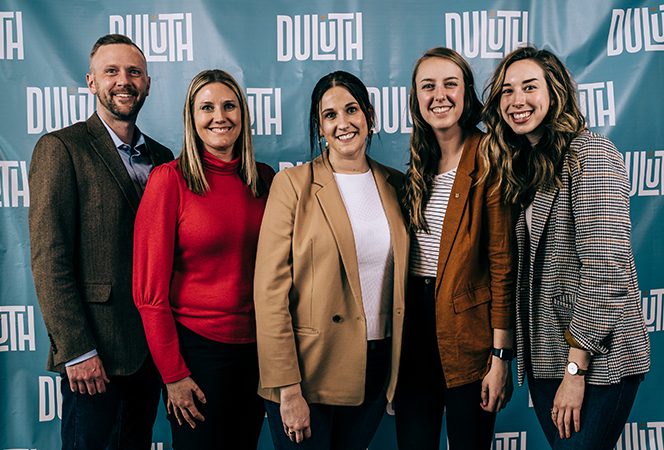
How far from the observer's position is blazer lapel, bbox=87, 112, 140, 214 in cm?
168

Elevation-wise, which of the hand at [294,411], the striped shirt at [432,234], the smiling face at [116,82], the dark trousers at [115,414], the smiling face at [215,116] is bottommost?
the dark trousers at [115,414]

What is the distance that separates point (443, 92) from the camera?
1558 millimetres

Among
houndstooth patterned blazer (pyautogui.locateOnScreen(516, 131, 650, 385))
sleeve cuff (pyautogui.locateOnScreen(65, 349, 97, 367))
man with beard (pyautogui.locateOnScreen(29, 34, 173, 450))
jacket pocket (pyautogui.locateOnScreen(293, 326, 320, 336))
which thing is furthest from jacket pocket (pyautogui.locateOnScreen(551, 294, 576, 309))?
sleeve cuff (pyautogui.locateOnScreen(65, 349, 97, 367))

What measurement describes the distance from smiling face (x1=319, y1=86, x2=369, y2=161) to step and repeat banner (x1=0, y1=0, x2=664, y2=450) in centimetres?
76

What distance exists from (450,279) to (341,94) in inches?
31.1

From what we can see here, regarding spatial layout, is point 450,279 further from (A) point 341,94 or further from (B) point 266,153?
(B) point 266,153

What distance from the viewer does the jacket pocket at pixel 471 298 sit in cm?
145

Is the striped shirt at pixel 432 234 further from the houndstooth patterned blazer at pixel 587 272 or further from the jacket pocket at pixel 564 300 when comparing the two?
the jacket pocket at pixel 564 300

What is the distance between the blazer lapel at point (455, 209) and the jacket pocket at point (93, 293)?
50.8 inches

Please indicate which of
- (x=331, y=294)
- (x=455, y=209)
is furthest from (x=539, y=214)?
(x=331, y=294)

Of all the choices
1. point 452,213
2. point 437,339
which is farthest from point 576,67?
point 437,339

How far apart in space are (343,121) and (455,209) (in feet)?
1.71

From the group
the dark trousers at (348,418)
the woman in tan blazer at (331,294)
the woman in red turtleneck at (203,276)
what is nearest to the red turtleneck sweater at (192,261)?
the woman in red turtleneck at (203,276)

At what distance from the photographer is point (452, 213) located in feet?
4.85
